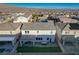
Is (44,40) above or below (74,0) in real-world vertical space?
below

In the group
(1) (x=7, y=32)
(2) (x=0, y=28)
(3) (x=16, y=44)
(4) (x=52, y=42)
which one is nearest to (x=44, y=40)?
(4) (x=52, y=42)

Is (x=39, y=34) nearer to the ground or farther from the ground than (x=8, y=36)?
farther from the ground

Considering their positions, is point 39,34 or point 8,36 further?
point 39,34

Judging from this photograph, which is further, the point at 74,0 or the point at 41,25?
the point at 41,25

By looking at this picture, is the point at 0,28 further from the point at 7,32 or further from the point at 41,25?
the point at 41,25

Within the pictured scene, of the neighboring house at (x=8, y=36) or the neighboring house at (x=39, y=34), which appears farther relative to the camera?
the neighboring house at (x=39, y=34)

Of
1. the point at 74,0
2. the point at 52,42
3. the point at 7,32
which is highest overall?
the point at 74,0

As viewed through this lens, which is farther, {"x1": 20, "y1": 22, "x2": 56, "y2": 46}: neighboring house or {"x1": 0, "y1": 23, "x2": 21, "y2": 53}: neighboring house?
{"x1": 20, "y1": 22, "x2": 56, "y2": 46}: neighboring house

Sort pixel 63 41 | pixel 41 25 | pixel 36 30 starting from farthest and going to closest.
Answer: pixel 41 25
pixel 36 30
pixel 63 41
